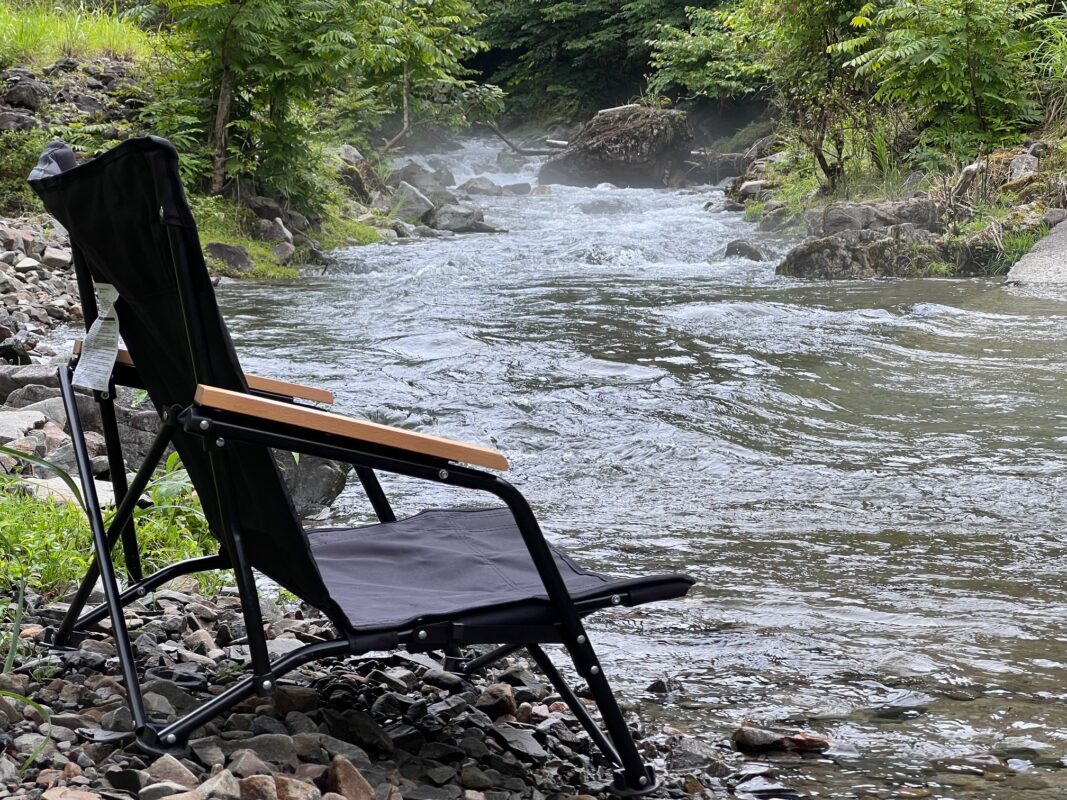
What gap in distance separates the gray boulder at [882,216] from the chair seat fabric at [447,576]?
403 inches

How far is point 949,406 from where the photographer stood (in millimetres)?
5992

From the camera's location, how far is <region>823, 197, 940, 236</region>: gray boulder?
12242mm

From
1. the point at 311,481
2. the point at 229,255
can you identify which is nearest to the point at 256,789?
the point at 311,481

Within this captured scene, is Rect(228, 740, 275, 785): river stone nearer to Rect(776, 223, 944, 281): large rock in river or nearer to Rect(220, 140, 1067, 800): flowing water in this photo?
Rect(220, 140, 1067, 800): flowing water

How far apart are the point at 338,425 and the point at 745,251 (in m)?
11.5

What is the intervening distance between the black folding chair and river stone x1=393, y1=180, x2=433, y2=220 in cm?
1529

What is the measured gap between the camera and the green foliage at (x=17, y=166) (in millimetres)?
11250

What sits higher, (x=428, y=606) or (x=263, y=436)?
(x=263, y=436)

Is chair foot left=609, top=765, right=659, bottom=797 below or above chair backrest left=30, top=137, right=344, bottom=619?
below

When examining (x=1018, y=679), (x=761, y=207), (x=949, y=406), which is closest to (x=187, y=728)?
(x=1018, y=679)

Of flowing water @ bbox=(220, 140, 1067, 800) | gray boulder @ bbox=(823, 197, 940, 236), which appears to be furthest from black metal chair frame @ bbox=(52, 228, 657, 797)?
gray boulder @ bbox=(823, 197, 940, 236)

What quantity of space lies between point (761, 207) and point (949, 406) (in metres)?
11.2

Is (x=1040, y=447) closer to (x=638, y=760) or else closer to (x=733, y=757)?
(x=733, y=757)

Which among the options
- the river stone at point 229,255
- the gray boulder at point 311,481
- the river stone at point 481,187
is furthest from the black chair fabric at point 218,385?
the river stone at point 481,187
